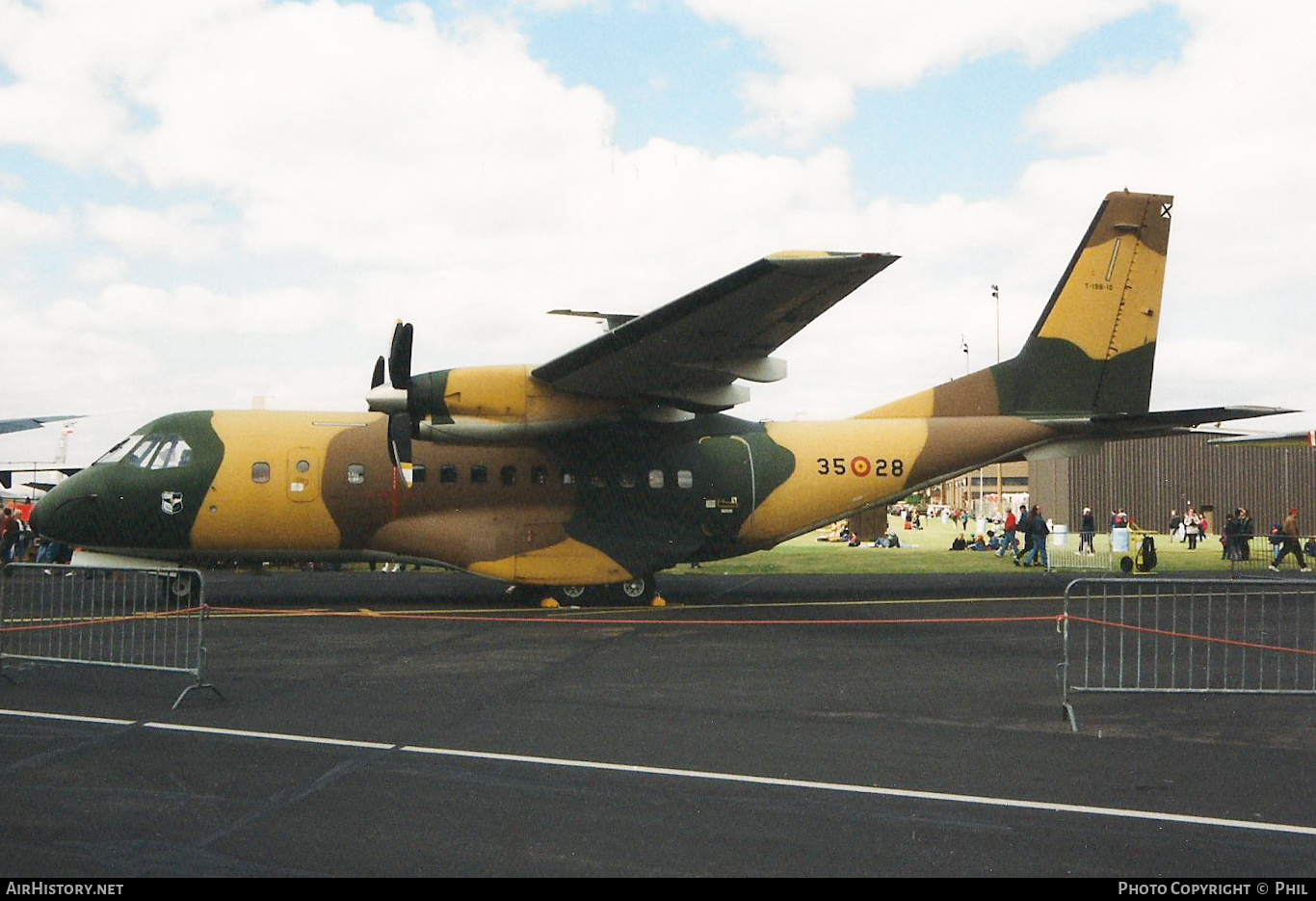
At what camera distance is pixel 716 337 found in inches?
535

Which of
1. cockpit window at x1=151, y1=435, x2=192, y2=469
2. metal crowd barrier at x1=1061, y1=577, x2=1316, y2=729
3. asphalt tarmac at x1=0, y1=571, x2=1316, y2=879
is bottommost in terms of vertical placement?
asphalt tarmac at x1=0, y1=571, x2=1316, y2=879

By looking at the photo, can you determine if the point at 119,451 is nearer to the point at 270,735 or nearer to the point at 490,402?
the point at 490,402

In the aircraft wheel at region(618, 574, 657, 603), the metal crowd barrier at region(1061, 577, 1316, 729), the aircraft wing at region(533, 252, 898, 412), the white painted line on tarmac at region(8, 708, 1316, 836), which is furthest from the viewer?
the aircraft wheel at region(618, 574, 657, 603)

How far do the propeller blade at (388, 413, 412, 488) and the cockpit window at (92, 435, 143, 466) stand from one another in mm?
4729

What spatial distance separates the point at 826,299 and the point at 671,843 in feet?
29.7

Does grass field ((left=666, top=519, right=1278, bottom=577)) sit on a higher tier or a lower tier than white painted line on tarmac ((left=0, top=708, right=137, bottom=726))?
higher

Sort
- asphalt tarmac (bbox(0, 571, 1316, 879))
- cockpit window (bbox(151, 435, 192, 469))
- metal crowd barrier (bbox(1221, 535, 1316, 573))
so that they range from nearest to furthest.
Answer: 1. asphalt tarmac (bbox(0, 571, 1316, 879))
2. cockpit window (bbox(151, 435, 192, 469))
3. metal crowd barrier (bbox(1221, 535, 1316, 573))

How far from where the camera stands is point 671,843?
511 centimetres

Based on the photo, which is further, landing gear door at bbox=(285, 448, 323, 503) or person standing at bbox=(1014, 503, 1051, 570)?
person standing at bbox=(1014, 503, 1051, 570)

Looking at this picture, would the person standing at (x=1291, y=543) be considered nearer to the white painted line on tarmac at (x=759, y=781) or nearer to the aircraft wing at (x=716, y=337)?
the aircraft wing at (x=716, y=337)

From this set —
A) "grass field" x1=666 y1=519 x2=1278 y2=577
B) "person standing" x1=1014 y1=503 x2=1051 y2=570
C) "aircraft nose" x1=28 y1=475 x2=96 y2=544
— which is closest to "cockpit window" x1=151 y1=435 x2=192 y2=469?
"aircraft nose" x1=28 y1=475 x2=96 y2=544

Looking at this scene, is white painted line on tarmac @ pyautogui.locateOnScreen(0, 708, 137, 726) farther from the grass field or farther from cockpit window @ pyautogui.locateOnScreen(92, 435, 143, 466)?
the grass field

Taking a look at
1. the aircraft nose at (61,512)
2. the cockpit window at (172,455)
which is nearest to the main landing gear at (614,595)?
the cockpit window at (172,455)

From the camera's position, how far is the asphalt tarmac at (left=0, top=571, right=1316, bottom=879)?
496 centimetres
